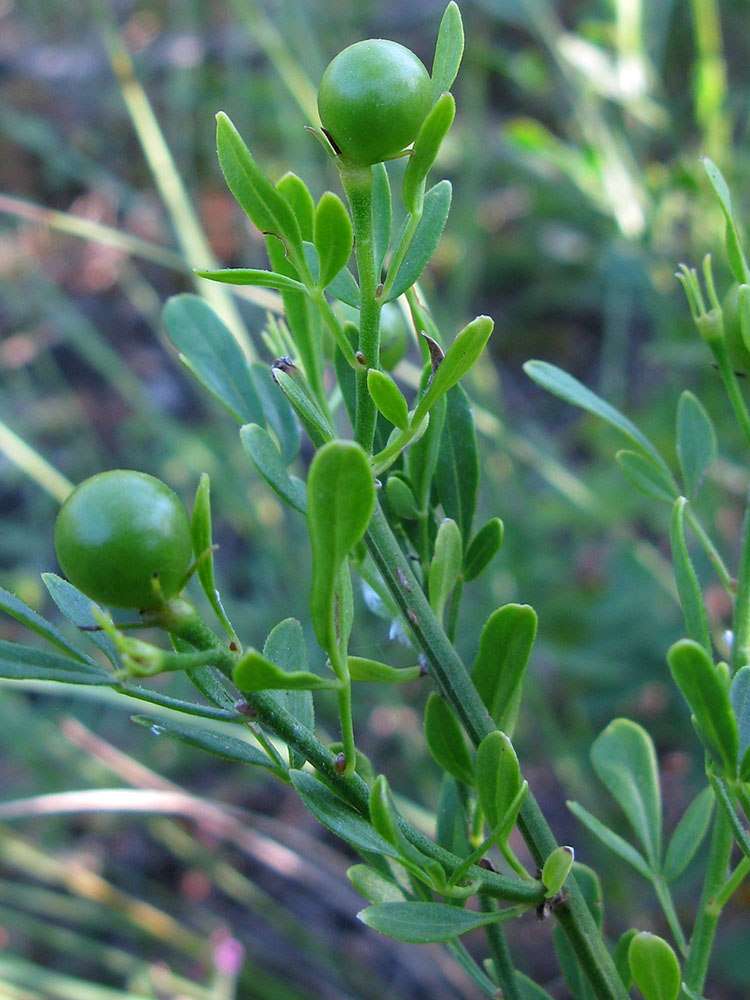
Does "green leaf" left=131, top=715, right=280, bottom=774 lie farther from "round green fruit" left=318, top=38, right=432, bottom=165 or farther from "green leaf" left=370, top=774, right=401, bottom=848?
"round green fruit" left=318, top=38, right=432, bottom=165

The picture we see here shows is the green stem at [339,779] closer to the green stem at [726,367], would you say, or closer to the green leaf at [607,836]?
the green leaf at [607,836]

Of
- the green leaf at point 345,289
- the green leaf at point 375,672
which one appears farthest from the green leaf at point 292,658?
the green leaf at point 345,289

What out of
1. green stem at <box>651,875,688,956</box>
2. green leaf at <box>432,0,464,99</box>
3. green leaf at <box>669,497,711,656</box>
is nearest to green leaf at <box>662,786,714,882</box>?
green stem at <box>651,875,688,956</box>

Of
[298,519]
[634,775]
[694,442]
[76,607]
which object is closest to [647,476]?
[694,442]

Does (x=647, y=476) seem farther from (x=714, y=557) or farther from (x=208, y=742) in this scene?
(x=208, y=742)

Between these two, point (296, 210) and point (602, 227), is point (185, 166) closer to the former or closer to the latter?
point (602, 227)

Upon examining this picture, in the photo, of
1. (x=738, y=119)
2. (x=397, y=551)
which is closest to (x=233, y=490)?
(x=397, y=551)
